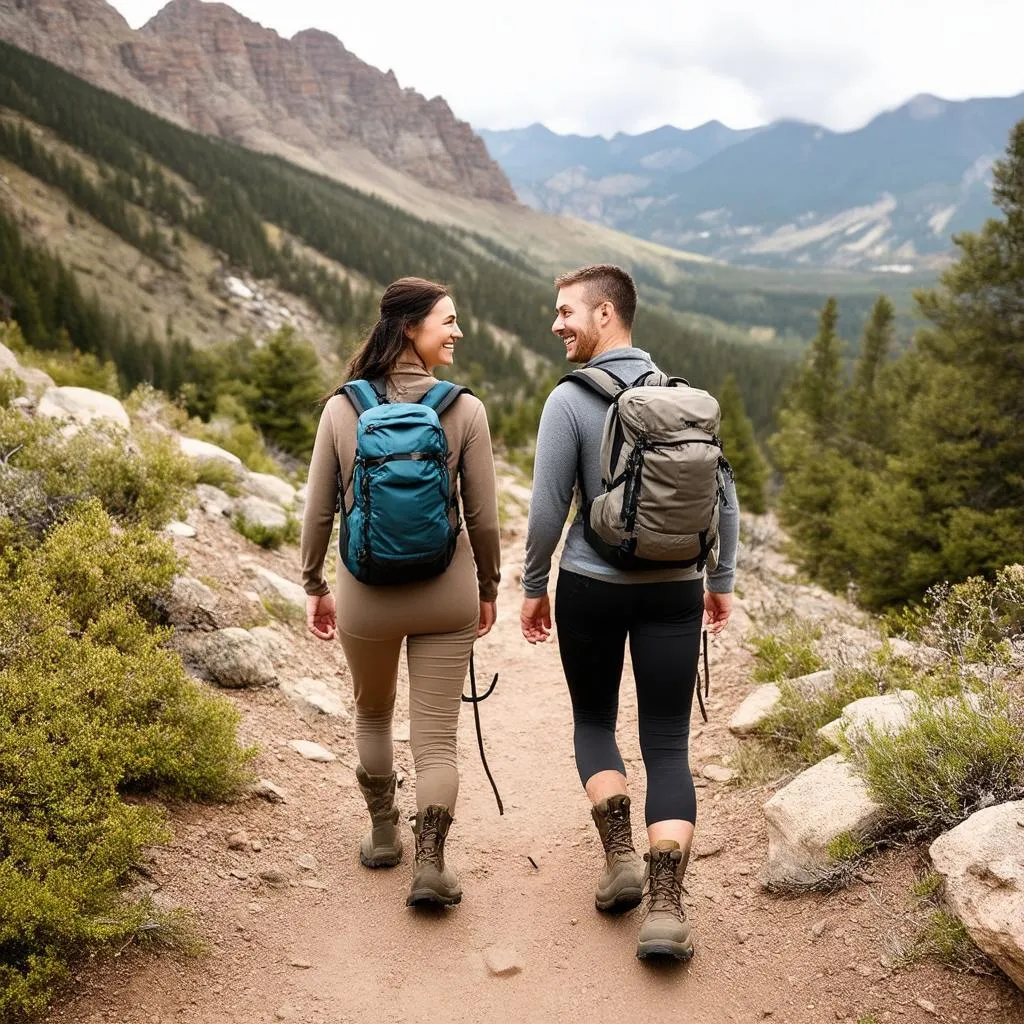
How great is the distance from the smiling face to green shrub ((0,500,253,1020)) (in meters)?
2.57

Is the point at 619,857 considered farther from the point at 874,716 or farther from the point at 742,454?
the point at 742,454

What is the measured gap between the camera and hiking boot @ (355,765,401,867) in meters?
3.72

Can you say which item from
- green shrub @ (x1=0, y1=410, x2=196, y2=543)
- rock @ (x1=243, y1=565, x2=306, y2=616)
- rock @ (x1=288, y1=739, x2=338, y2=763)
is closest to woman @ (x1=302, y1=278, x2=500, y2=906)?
rock @ (x1=288, y1=739, x2=338, y2=763)

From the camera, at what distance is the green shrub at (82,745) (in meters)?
2.64

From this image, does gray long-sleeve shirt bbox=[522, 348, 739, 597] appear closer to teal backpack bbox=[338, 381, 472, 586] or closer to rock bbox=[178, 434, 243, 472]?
teal backpack bbox=[338, 381, 472, 586]

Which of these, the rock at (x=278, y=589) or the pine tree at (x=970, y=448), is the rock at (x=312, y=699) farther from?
the pine tree at (x=970, y=448)

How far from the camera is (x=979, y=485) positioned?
1351cm

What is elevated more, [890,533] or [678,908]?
[678,908]

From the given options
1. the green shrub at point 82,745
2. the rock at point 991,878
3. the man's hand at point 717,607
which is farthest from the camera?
the man's hand at point 717,607

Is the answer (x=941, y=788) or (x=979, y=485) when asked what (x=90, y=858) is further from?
(x=979, y=485)

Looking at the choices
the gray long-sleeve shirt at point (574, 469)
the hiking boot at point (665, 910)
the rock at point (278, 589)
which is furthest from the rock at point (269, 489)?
the hiking boot at point (665, 910)

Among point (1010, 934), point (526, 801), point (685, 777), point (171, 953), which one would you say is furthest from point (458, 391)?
point (526, 801)

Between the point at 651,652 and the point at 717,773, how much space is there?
2.20 metres

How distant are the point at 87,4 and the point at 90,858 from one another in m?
193
